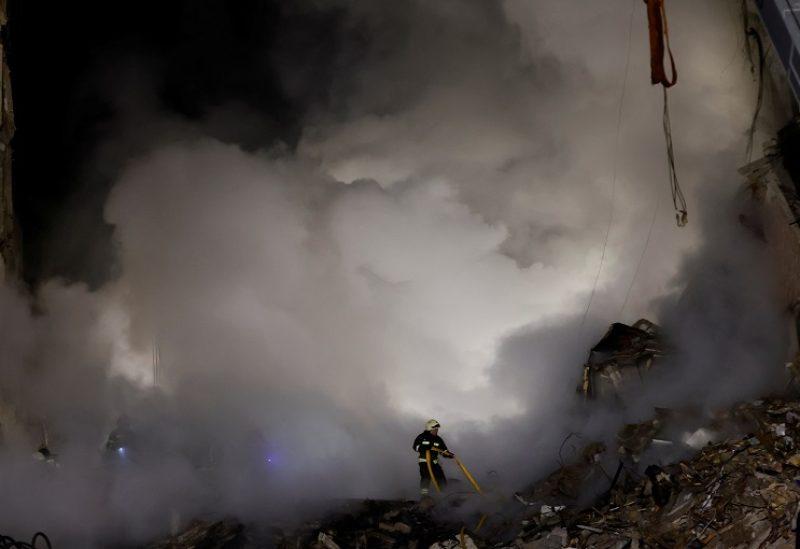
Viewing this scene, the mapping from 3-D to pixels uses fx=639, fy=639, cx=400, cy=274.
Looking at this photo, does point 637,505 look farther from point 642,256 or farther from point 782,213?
point 642,256

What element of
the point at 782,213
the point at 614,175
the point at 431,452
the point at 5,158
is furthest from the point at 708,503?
the point at 5,158

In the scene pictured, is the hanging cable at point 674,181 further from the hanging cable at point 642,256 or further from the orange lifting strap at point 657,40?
the hanging cable at point 642,256

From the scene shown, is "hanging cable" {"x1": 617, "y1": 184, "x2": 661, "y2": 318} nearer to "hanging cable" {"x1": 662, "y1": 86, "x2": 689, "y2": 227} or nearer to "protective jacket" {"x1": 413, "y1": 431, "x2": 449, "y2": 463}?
"hanging cable" {"x1": 662, "y1": 86, "x2": 689, "y2": 227}

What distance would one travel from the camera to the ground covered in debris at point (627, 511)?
5.62m

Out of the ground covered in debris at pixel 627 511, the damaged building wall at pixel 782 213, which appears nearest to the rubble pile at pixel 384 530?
the ground covered in debris at pixel 627 511

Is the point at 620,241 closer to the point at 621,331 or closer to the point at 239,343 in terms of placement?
the point at 621,331

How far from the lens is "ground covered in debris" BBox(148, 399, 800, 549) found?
5621 mm

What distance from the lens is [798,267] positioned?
8.57 m

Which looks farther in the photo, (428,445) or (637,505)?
(428,445)

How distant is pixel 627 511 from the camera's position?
639 centimetres

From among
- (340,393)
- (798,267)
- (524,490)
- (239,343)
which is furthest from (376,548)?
(239,343)

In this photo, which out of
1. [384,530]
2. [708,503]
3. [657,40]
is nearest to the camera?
[708,503]

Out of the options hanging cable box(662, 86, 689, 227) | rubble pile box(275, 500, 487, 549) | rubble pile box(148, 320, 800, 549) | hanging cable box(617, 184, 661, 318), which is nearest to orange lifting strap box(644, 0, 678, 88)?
hanging cable box(662, 86, 689, 227)

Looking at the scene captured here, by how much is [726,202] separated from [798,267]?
2708 millimetres
